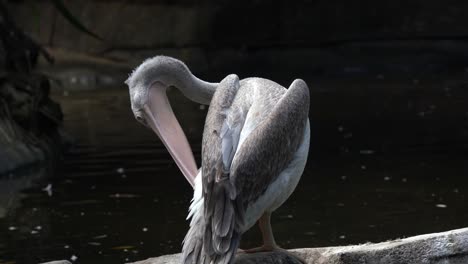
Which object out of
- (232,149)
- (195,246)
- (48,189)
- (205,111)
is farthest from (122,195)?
(205,111)

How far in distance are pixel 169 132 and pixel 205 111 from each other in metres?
8.17

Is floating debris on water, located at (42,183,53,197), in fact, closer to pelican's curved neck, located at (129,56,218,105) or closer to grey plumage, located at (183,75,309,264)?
pelican's curved neck, located at (129,56,218,105)

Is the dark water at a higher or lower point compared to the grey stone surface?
lower

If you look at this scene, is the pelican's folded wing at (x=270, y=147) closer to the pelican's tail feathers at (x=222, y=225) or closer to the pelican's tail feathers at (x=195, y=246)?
the pelican's tail feathers at (x=222, y=225)

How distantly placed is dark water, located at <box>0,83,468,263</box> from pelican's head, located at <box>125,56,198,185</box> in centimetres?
186

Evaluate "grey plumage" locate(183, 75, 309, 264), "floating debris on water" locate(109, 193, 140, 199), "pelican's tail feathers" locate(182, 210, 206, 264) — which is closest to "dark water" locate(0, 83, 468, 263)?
"floating debris on water" locate(109, 193, 140, 199)

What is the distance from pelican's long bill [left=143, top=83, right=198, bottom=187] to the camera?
5059 millimetres

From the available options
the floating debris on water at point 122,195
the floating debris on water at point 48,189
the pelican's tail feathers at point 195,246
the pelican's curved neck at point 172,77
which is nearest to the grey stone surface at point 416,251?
the pelican's tail feathers at point 195,246

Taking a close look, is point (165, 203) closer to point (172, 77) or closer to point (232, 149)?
point (172, 77)

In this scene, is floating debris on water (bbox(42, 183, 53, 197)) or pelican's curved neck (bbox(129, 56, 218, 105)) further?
floating debris on water (bbox(42, 183, 53, 197))

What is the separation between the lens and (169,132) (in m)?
5.14

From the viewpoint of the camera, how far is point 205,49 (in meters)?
16.8

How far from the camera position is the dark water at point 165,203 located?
285 inches

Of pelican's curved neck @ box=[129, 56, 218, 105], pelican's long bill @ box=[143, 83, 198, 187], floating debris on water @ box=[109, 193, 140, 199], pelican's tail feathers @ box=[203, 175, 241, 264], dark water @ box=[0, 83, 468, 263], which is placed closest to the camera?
pelican's tail feathers @ box=[203, 175, 241, 264]
